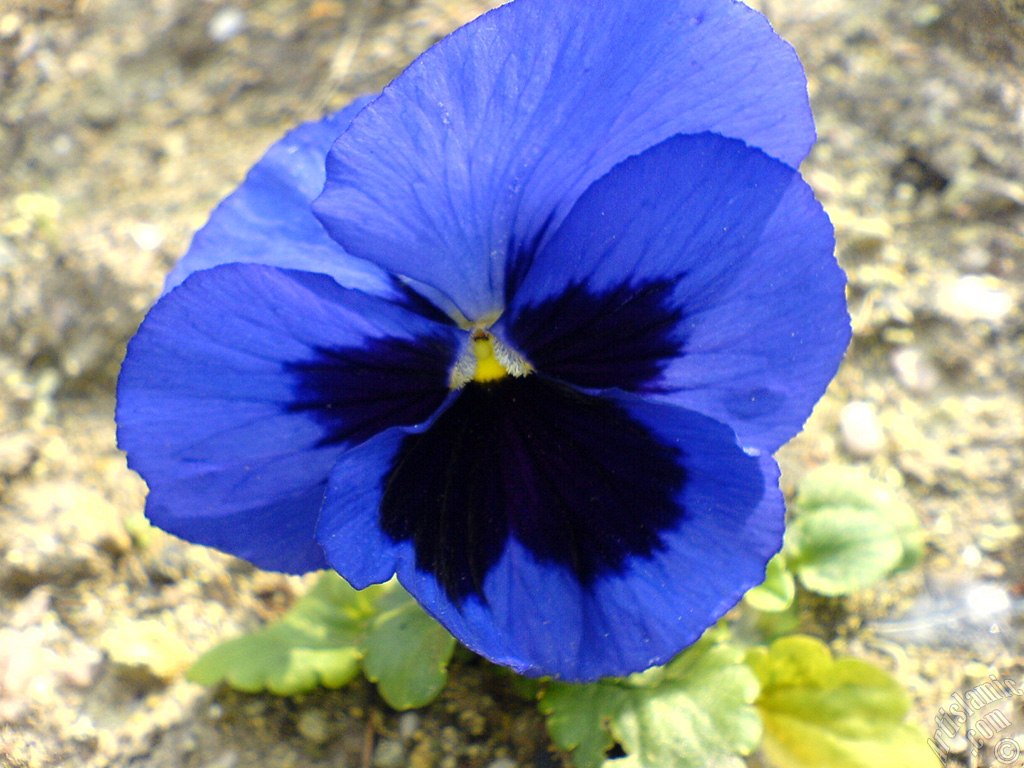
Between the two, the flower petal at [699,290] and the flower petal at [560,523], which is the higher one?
the flower petal at [699,290]

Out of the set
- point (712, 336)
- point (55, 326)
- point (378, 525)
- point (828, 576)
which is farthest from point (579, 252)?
point (55, 326)

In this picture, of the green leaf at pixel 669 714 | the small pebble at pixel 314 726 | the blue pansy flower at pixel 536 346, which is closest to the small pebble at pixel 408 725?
the small pebble at pixel 314 726

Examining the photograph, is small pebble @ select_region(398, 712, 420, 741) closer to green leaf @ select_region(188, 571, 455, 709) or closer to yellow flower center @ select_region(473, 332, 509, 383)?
green leaf @ select_region(188, 571, 455, 709)

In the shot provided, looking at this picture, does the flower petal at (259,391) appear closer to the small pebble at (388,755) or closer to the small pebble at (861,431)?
the small pebble at (388,755)

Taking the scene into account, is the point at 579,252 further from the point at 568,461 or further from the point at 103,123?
the point at 103,123

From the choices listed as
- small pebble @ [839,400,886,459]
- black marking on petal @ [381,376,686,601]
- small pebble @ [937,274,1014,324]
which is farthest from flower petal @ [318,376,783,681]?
small pebble @ [937,274,1014,324]

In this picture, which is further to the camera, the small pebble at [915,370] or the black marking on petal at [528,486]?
the small pebble at [915,370]
